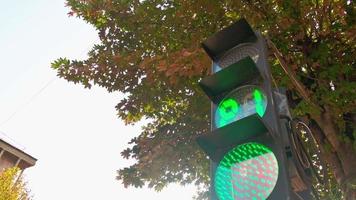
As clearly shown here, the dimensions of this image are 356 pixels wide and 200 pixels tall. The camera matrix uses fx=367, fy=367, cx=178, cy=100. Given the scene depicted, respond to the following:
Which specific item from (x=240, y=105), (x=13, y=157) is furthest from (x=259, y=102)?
(x=13, y=157)

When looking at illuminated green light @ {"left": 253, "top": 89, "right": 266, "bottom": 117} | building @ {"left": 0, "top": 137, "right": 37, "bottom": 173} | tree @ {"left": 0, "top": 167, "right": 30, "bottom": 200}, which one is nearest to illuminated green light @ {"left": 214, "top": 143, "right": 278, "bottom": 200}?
illuminated green light @ {"left": 253, "top": 89, "right": 266, "bottom": 117}

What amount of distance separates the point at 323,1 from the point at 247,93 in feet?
19.8

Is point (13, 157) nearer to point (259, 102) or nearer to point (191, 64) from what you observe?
point (191, 64)

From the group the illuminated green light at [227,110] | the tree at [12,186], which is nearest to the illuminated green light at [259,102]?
the illuminated green light at [227,110]

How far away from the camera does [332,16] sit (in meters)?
7.26

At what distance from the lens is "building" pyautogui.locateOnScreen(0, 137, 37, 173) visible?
30133 mm

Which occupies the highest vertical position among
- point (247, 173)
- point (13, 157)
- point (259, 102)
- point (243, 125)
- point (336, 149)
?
point (13, 157)

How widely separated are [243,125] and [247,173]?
0.19 metres

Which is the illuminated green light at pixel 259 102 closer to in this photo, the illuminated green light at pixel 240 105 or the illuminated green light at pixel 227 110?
the illuminated green light at pixel 240 105

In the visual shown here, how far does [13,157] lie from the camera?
31.4 m

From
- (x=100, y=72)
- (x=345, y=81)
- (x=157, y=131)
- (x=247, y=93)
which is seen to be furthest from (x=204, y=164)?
(x=247, y=93)

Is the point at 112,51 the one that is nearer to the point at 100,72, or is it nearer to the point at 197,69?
the point at 100,72

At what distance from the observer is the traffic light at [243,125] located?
4.49 ft

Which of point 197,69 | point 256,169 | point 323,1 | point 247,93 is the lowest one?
point 256,169
